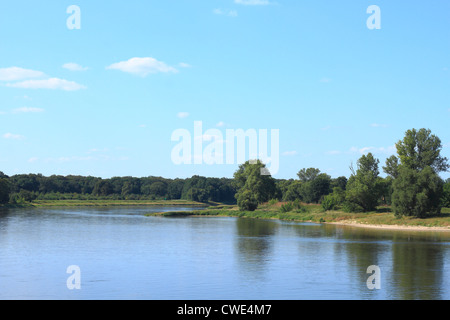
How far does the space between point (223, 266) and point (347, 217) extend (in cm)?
5754

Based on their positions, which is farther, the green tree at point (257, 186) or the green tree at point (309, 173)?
the green tree at point (309, 173)

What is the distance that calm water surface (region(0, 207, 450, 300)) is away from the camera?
29.0 meters

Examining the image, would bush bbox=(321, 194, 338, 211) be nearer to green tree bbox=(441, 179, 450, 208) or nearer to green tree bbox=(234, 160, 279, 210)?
green tree bbox=(441, 179, 450, 208)

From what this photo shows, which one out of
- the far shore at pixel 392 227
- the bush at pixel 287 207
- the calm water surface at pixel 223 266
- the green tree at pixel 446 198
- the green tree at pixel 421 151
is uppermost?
the green tree at pixel 421 151

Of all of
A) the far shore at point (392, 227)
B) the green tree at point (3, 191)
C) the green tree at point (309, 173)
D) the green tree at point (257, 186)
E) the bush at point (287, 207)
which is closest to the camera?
the far shore at point (392, 227)

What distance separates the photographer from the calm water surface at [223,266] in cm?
2898

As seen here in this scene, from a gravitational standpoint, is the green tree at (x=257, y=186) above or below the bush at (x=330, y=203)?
above

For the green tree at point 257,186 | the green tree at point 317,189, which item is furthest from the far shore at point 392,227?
the green tree at point 317,189

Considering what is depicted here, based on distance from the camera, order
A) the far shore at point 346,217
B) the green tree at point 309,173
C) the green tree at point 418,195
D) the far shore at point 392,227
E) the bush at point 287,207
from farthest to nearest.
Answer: the green tree at point 309,173 < the bush at point 287,207 < the green tree at point 418,195 < the far shore at point 346,217 < the far shore at point 392,227

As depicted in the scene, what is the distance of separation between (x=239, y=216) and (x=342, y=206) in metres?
29.5

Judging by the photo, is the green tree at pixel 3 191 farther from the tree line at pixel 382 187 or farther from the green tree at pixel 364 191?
the green tree at pixel 364 191
